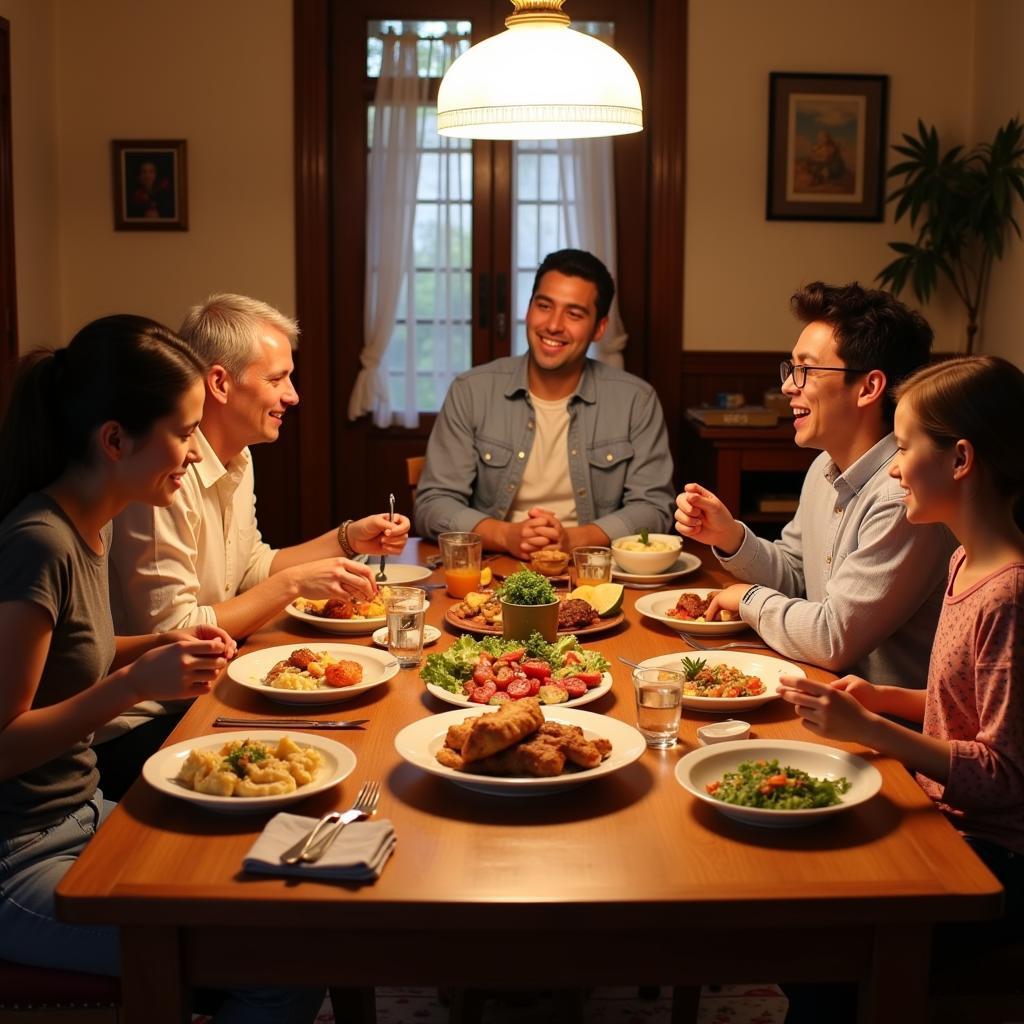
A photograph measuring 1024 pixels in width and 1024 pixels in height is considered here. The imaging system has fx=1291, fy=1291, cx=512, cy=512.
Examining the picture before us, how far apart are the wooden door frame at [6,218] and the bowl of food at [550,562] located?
2285 millimetres

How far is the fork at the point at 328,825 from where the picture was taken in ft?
4.41

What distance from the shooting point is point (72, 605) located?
69.4 inches

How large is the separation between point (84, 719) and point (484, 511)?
6.49 ft

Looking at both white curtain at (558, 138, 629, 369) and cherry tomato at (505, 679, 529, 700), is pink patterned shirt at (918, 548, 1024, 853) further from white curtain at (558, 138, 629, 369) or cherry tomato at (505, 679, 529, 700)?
white curtain at (558, 138, 629, 369)

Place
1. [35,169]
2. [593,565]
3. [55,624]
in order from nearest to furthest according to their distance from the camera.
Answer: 1. [55,624]
2. [593,565]
3. [35,169]

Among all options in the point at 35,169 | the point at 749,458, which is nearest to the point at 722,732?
the point at 749,458

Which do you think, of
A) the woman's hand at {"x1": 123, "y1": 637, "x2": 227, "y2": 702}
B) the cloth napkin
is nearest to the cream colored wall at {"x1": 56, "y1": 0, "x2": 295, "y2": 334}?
the woman's hand at {"x1": 123, "y1": 637, "x2": 227, "y2": 702}

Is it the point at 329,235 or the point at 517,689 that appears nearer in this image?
the point at 517,689

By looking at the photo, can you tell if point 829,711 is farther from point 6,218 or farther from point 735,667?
point 6,218

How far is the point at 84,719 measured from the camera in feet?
5.52

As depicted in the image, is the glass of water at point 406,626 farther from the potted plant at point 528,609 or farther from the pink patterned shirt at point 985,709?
the pink patterned shirt at point 985,709

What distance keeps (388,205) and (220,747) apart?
141 inches

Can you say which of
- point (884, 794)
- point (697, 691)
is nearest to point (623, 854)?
point (884, 794)

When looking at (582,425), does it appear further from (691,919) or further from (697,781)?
(691,919)
